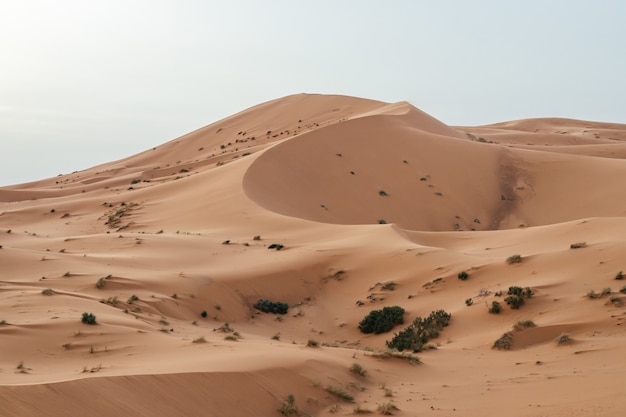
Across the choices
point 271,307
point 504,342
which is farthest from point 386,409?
point 271,307

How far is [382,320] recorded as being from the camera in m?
16.0

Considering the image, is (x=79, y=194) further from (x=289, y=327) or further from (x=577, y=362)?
(x=577, y=362)

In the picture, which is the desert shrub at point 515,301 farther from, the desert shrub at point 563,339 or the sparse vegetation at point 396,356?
the sparse vegetation at point 396,356

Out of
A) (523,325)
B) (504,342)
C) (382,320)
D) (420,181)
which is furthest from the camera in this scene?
(420,181)

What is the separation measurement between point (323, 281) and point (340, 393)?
971 cm

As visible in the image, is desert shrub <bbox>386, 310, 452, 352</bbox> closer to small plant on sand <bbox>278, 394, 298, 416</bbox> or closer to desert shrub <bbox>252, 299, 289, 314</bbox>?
desert shrub <bbox>252, 299, 289, 314</bbox>

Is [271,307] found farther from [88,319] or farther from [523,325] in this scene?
[88,319]

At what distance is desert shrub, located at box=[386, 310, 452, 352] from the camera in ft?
47.2

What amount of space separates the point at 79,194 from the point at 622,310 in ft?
108

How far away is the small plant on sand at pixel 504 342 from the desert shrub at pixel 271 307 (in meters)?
5.95

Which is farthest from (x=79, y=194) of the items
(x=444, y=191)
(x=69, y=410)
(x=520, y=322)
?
(x=69, y=410)

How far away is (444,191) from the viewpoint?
35000 millimetres

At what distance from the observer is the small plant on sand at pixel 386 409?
9078 mm

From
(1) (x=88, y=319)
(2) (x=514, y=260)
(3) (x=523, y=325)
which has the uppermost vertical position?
(1) (x=88, y=319)
